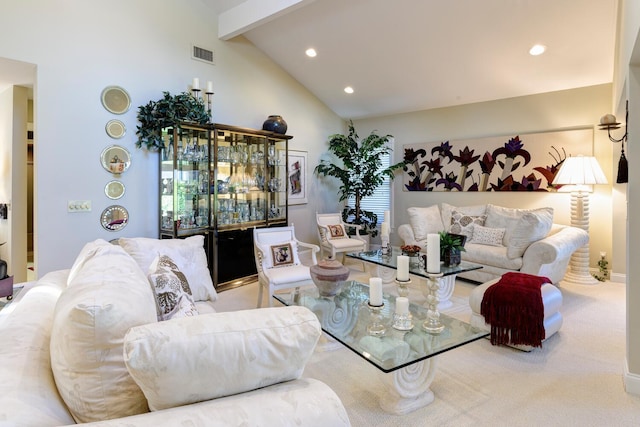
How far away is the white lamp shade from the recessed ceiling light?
131 centimetres

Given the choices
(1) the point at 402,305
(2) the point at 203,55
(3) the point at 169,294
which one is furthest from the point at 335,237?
(3) the point at 169,294

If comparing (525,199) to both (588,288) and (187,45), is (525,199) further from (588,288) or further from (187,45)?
(187,45)

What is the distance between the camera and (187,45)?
4.63m

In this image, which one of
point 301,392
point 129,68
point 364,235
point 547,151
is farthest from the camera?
point 364,235

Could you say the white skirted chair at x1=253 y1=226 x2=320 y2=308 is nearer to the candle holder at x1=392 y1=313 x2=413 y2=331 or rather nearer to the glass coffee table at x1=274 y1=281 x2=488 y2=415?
the glass coffee table at x1=274 y1=281 x2=488 y2=415

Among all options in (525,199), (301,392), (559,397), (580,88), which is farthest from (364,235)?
(301,392)

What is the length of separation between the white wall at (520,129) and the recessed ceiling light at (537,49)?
0.95 meters

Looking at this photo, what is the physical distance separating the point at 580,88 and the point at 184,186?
5175 mm

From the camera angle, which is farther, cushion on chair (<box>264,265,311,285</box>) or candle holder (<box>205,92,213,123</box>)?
candle holder (<box>205,92,213,123</box>)

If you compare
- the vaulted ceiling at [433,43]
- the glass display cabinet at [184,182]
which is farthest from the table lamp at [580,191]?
the glass display cabinet at [184,182]

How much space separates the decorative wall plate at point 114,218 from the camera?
398 cm

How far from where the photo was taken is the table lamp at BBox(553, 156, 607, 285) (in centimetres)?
424

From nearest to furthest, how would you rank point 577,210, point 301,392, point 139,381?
point 139,381 → point 301,392 → point 577,210

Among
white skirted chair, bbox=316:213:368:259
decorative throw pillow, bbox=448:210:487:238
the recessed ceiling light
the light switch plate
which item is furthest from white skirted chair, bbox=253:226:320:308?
the recessed ceiling light
